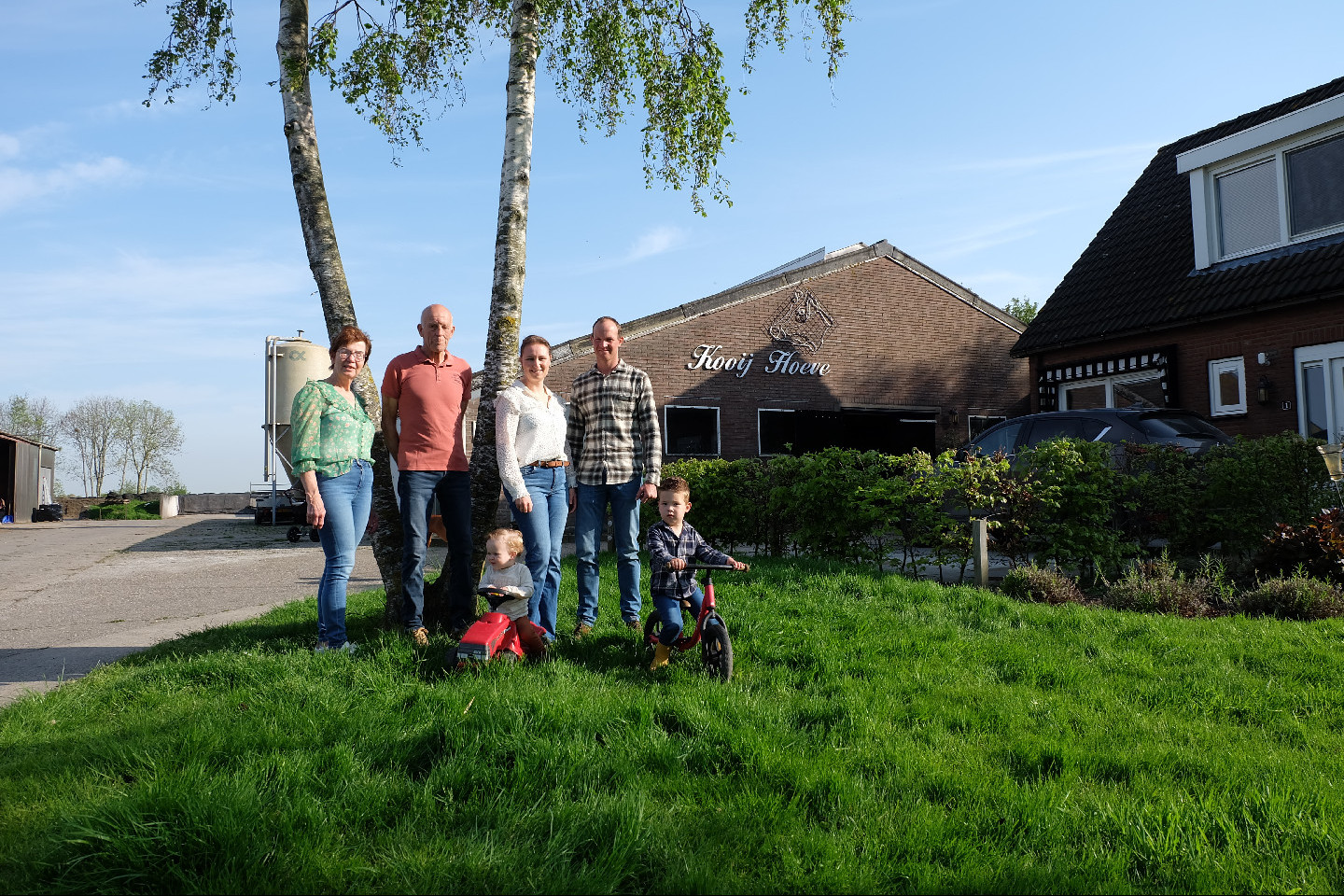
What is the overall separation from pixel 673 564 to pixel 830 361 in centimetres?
1716

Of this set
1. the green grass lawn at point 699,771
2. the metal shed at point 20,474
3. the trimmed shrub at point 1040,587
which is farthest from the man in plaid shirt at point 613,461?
the metal shed at point 20,474

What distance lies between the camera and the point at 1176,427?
30.9 feet

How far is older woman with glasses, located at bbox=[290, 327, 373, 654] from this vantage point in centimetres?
521

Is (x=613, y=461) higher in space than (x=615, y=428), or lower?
lower

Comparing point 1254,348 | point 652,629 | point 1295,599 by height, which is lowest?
point 1295,599

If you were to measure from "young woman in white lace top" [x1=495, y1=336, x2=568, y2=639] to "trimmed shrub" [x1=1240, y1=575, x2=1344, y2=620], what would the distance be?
5.06 metres

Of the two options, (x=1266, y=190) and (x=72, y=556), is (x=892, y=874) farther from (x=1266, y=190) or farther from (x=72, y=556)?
(x=72, y=556)

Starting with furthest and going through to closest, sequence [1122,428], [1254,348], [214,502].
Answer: [214,502], [1254,348], [1122,428]

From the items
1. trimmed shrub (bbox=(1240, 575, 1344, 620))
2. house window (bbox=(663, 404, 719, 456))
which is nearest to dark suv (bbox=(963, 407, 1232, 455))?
trimmed shrub (bbox=(1240, 575, 1344, 620))

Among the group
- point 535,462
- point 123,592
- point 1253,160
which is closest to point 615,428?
point 535,462

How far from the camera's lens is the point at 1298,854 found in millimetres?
2730

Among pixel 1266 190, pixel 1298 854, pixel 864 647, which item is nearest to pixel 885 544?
pixel 864 647

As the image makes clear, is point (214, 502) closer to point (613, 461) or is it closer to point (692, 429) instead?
point (692, 429)

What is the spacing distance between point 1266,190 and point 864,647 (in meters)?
12.9
